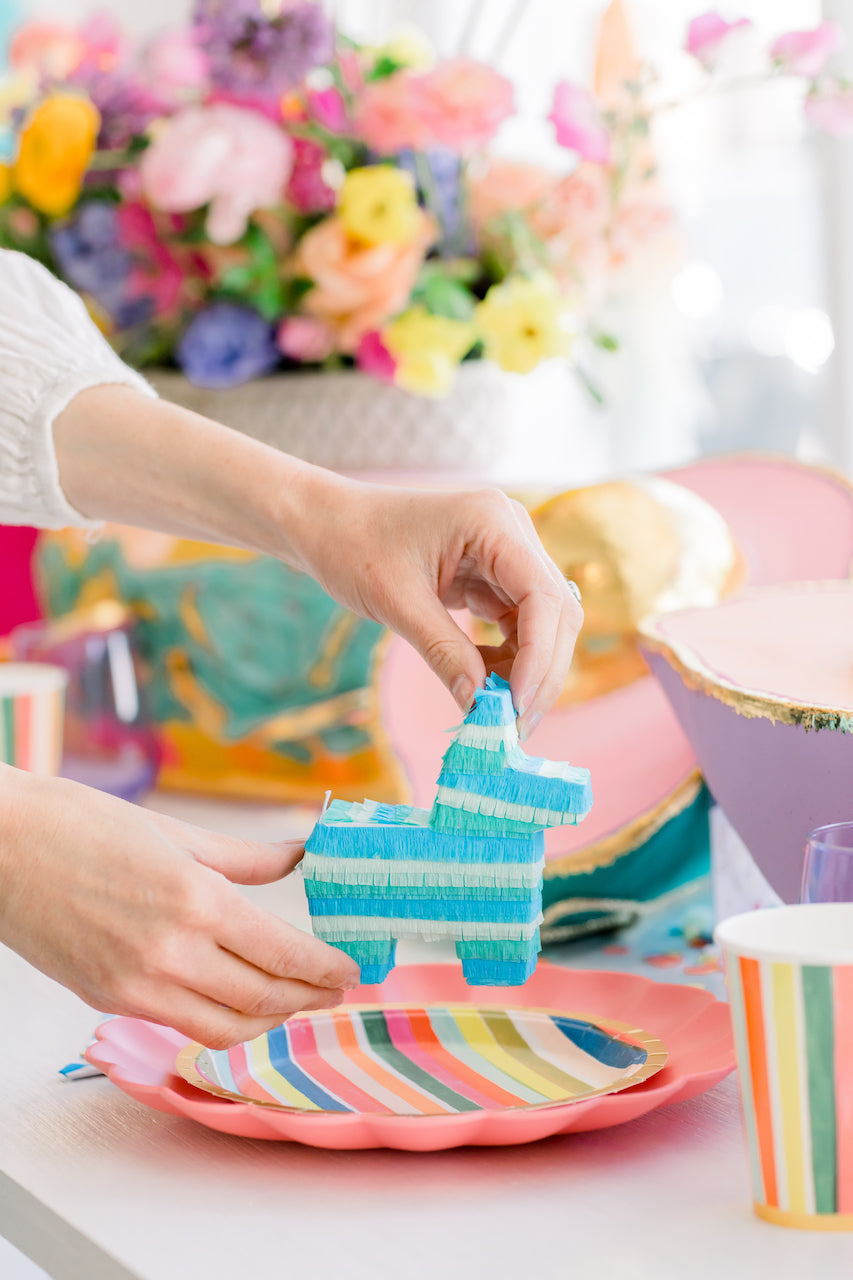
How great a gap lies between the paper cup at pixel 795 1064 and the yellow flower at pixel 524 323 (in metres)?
0.74

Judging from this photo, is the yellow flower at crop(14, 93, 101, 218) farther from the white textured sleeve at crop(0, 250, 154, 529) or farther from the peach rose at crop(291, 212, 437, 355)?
the white textured sleeve at crop(0, 250, 154, 529)

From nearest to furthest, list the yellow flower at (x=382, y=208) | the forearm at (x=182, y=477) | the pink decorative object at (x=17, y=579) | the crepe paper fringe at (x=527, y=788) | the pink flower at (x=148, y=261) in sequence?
the crepe paper fringe at (x=527, y=788), the forearm at (x=182, y=477), the yellow flower at (x=382, y=208), the pink flower at (x=148, y=261), the pink decorative object at (x=17, y=579)

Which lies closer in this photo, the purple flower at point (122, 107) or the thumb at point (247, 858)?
the thumb at point (247, 858)

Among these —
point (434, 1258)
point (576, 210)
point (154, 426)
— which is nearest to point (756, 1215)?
point (434, 1258)

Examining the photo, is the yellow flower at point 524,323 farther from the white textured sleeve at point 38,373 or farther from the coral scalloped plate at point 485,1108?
the coral scalloped plate at point 485,1108

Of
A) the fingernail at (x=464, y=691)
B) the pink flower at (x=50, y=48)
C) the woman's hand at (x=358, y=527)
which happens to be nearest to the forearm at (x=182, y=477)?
the woman's hand at (x=358, y=527)

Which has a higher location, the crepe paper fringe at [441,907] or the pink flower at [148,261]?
the pink flower at [148,261]

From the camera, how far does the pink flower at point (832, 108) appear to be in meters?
1.06

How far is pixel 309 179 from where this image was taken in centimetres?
112

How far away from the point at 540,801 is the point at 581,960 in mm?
274

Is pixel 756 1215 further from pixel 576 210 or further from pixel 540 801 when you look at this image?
pixel 576 210

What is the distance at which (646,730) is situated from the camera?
2.60ft

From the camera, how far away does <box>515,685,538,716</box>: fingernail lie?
1.91 ft

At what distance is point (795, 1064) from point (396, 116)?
876 millimetres
